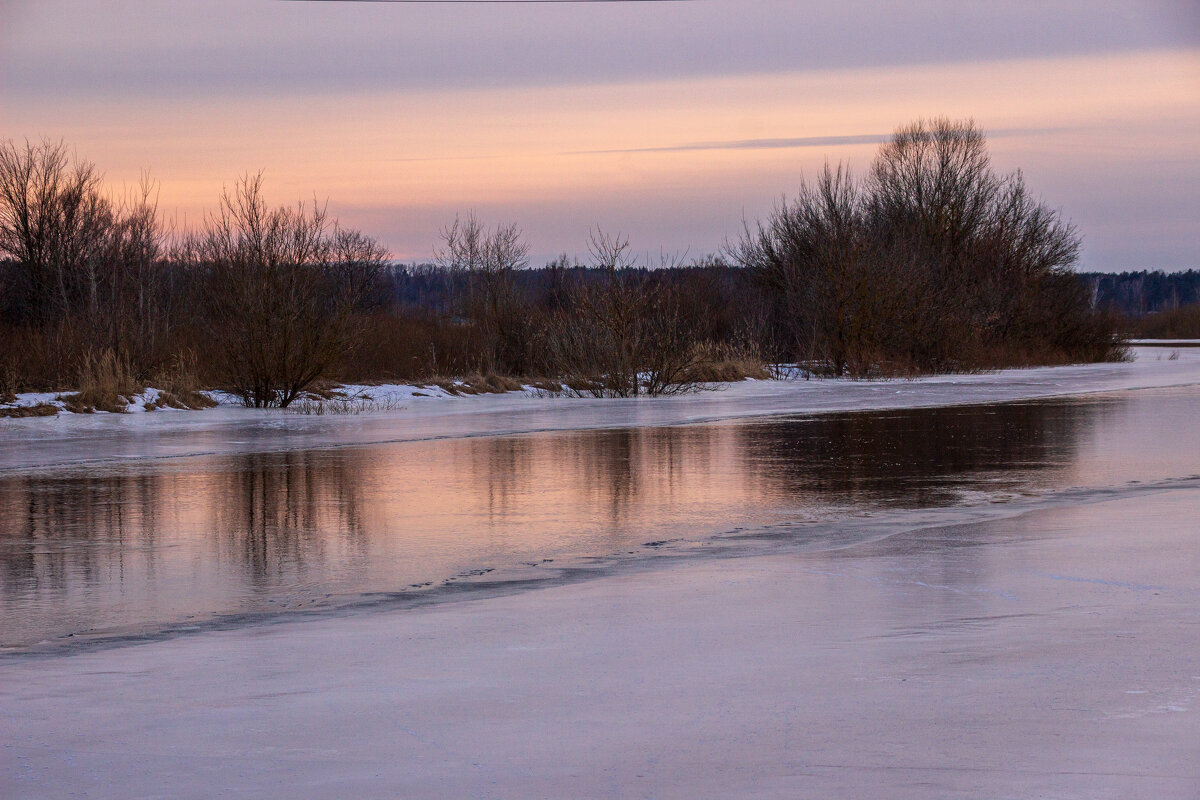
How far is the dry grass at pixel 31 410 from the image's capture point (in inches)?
809

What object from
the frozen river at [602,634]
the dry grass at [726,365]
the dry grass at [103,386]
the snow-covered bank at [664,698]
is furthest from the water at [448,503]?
the dry grass at [726,365]

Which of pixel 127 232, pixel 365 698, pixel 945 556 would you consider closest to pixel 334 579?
pixel 365 698

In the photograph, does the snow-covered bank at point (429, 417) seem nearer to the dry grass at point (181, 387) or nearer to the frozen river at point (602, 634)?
the dry grass at point (181, 387)

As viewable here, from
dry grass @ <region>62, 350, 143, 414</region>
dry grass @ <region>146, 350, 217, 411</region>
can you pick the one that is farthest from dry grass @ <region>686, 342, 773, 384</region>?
dry grass @ <region>62, 350, 143, 414</region>

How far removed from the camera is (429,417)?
71.2ft

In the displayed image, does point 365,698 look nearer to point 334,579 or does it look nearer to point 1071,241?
point 334,579

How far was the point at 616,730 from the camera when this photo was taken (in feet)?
14.4

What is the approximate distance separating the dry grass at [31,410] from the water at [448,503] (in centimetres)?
781

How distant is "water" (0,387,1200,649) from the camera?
281 inches

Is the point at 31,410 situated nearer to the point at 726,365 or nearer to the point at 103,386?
the point at 103,386

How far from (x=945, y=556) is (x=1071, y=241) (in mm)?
52838

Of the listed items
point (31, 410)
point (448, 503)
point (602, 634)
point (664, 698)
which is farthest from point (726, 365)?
point (664, 698)

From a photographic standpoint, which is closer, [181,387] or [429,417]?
[429,417]

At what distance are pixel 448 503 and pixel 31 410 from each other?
1317 cm
